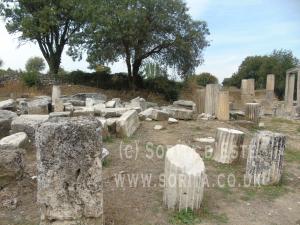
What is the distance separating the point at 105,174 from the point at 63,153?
2.22 meters

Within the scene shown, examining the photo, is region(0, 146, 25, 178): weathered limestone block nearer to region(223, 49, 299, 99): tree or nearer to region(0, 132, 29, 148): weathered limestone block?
region(0, 132, 29, 148): weathered limestone block

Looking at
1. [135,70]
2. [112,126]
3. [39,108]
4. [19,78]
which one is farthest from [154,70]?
[112,126]

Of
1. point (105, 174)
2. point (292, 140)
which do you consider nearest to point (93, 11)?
point (292, 140)

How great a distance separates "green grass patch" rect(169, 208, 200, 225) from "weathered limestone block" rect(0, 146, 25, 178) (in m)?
2.40

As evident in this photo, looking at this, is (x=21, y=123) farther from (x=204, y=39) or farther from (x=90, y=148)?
(x=204, y=39)

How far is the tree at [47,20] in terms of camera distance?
84.6ft

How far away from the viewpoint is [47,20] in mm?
26516

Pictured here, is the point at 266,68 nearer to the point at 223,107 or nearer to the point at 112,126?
the point at 223,107

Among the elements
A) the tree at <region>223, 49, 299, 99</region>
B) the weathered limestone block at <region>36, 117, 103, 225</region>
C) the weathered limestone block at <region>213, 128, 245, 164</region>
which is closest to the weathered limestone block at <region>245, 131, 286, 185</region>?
the weathered limestone block at <region>213, 128, 245, 164</region>

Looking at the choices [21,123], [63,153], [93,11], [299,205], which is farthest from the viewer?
[93,11]

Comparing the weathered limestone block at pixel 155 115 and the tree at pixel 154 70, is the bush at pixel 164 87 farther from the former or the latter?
the weathered limestone block at pixel 155 115

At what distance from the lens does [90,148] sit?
4637 millimetres

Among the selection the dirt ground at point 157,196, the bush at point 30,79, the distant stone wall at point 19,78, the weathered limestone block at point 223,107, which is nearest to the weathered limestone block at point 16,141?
the dirt ground at point 157,196

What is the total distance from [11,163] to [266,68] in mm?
43805
